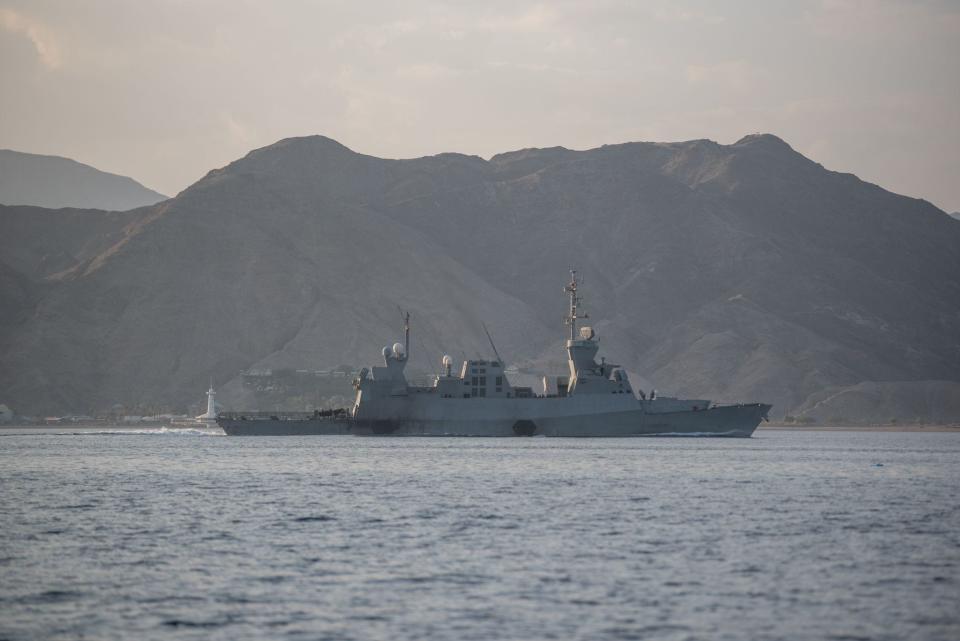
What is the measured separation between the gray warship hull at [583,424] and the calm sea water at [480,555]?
39663mm

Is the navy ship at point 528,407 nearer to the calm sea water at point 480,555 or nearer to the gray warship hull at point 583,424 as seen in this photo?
the gray warship hull at point 583,424

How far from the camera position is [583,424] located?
111 metres

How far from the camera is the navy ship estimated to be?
110188 mm

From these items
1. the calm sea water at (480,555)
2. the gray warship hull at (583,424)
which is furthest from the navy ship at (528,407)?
the calm sea water at (480,555)

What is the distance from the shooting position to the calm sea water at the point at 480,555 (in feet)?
89.9

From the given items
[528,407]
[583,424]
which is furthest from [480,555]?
[583,424]

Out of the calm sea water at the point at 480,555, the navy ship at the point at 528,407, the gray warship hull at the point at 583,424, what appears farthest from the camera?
the gray warship hull at the point at 583,424

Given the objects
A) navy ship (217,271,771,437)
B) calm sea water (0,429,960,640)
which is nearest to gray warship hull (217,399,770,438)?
navy ship (217,271,771,437)

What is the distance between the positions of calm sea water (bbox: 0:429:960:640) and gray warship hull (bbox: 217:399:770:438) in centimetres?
3966

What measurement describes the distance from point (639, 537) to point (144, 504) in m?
21.3

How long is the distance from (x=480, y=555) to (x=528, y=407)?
74.6 meters

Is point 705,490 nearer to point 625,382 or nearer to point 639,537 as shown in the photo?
point 639,537

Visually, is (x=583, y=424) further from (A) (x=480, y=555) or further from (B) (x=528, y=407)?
(A) (x=480, y=555)

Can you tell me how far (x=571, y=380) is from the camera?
111875 millimetres
